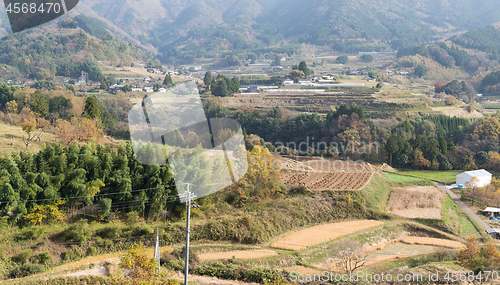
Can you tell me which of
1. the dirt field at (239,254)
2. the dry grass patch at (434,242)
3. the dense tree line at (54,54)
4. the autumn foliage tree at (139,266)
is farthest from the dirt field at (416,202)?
the dense tree line at (54,54)

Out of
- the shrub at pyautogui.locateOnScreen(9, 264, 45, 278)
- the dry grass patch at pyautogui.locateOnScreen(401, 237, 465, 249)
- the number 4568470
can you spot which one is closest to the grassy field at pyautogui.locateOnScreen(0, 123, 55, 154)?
the number 4568470

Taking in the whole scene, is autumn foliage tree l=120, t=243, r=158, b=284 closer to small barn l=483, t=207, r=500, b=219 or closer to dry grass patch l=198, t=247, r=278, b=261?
dry grass patch l=198, t=247, r=278, b=261

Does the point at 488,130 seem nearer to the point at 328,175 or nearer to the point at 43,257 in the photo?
the point at 328,175

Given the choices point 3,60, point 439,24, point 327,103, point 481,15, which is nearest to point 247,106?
point 327,103

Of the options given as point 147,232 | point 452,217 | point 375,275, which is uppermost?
point 147,232

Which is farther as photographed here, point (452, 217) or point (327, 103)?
point (327, 103)

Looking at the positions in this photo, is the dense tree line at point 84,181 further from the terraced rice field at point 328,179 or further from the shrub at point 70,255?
the terraced rice field at point 328,179

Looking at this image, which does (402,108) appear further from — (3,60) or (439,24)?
(439,24)
